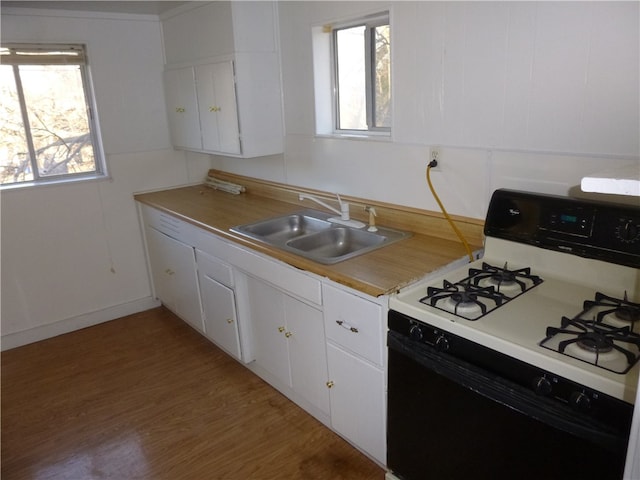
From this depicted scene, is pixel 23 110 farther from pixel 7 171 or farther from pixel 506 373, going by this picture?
pixel 506 373

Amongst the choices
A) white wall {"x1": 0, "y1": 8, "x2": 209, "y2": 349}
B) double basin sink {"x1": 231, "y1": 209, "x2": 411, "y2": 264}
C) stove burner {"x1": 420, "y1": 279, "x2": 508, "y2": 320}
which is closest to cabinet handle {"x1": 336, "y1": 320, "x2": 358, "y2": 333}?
double basin sink {"x1": 231, "y1": 209, "x2": 411, "y2": 264}

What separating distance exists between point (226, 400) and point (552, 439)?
1.73m

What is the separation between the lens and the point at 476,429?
1.40 m

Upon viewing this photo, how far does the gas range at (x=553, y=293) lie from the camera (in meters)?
1.21

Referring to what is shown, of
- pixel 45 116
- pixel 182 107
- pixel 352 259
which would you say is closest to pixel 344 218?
pixel 352 259

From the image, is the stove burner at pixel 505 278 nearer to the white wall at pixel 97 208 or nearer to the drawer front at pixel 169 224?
the drawer front at pixel 169 224

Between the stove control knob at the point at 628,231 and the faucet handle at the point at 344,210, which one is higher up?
the stove control knob at the point at 628,231

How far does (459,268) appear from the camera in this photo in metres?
1.85

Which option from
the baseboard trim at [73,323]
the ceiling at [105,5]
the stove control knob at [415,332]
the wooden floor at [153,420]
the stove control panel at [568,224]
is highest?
→ the ceiling at [105,5]

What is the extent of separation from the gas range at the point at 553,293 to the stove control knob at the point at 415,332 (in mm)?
23

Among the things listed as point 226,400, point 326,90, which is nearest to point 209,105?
point 326,90

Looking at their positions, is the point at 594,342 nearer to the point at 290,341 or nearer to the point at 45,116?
the point at 290,341

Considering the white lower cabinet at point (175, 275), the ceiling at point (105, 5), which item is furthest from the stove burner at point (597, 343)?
the ceiling at point (105, 5)

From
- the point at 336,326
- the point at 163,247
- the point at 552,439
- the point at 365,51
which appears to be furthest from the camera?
the point at 163,247
